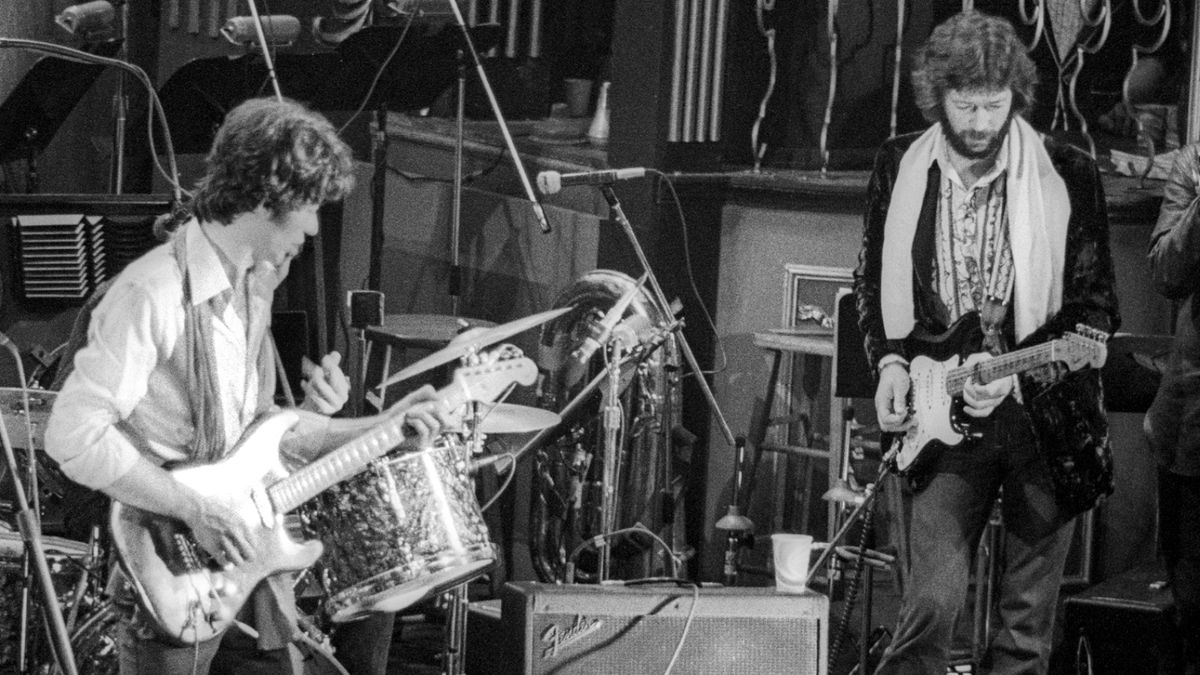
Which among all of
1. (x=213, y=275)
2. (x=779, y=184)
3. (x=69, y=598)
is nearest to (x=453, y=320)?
(x=779, y=184)

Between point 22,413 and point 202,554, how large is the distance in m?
1.29

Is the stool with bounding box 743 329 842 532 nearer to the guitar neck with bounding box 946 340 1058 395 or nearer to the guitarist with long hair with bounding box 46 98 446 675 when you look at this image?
the guitar neck with bounding box 946 340 1058 395

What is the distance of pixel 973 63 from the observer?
467cm

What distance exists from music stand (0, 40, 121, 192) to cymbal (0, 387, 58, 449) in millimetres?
3329

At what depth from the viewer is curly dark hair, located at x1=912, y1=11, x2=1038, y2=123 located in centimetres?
468

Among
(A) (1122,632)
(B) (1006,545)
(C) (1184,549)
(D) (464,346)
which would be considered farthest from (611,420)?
(C) (1184,549)

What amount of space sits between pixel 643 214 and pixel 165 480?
141 inches

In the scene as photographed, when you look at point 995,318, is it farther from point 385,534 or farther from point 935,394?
point 385,534

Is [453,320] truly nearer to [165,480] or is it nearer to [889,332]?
[889,332]

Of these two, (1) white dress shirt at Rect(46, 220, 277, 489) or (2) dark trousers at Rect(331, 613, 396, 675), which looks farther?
(2) dark trousers at Rect(331, 613, 396, 675)

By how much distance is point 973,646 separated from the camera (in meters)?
5.77

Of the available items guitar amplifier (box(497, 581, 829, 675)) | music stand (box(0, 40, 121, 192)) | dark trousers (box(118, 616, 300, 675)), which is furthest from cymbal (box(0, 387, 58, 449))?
music stand (box(0, 40, 121, 192))

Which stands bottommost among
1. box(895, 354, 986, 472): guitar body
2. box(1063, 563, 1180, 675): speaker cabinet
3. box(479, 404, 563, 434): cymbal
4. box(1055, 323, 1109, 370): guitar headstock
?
box(1063, 563, 1180, 675): speaker cabinet

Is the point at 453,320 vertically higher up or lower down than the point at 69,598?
higher up
